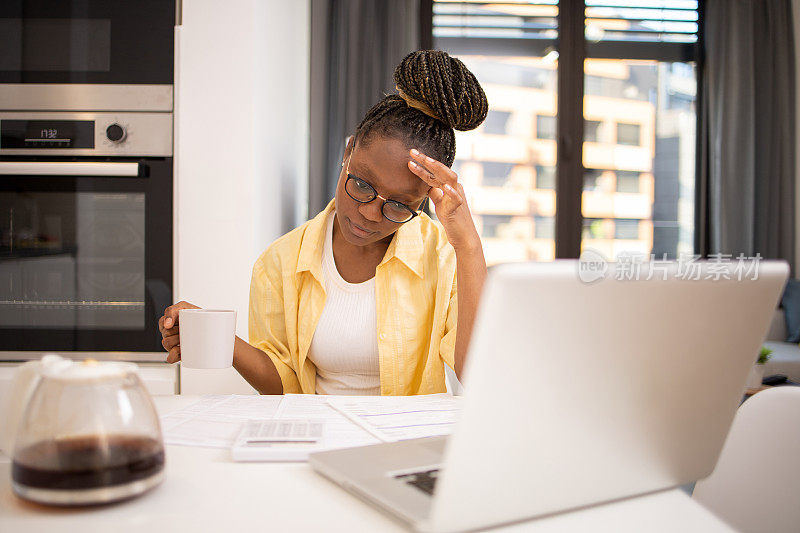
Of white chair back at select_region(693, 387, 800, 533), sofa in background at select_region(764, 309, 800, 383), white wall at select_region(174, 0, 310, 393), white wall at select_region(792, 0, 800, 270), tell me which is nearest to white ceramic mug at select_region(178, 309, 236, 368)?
white chair back at select_region(693, 387, 800, 533)

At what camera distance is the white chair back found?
85cm

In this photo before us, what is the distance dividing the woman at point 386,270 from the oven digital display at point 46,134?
80 cm

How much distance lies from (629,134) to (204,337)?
3674 millimetres

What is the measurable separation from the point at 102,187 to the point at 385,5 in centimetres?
236

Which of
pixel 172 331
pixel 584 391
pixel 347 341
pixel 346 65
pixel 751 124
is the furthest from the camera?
pixel 751 124

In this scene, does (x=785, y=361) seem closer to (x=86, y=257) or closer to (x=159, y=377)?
(x=159, y=377)

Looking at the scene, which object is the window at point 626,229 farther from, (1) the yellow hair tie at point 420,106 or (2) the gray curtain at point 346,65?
(1) the yellow hair tie at point 420,106

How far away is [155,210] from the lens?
1.91m

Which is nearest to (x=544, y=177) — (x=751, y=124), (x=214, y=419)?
(x=751, y=124)

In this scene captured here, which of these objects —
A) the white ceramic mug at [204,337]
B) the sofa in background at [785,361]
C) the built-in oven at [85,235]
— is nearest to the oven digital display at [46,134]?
the built-in oven at [85,235]

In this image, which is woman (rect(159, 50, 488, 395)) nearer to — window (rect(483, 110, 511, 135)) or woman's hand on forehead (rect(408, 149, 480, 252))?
woman's hand on forehead (rect(408, 149, 480, 252))

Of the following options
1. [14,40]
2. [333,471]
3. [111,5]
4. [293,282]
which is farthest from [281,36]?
[333,471]

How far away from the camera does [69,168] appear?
1.86m

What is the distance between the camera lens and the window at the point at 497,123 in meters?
4.05
